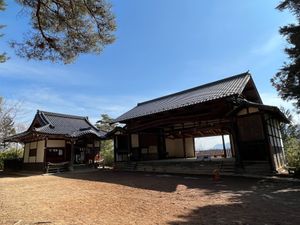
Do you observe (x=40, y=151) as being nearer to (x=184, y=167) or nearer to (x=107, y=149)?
(x=107, y=149)

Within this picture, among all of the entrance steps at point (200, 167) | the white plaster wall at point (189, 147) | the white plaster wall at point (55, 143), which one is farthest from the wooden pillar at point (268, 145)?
the white plaster wall at point (55, 143)

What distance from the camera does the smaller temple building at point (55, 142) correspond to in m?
18.7

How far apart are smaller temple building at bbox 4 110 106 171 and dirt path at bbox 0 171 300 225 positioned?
1057 cm

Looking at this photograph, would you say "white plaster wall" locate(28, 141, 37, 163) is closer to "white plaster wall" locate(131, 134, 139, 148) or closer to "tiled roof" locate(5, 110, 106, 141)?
"tiled roof" locate(5, 110, 106, 141)

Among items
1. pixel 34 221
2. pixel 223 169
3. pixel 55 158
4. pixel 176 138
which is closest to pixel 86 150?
pixel 55 158

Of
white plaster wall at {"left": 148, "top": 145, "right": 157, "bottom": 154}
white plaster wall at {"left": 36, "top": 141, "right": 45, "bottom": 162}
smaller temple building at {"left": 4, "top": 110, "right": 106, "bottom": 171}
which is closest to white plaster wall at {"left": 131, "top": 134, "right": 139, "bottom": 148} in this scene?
white plaster wall at {"left": 148, "top": 145, "right": 157, "bottom": 154}

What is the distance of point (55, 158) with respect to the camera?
770 inches

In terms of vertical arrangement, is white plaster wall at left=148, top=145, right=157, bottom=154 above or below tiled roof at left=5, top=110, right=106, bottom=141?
below

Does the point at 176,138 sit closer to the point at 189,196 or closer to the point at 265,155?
the point at 265,155

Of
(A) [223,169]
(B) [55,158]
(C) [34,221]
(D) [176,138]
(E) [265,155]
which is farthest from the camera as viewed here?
(D) [176,138]

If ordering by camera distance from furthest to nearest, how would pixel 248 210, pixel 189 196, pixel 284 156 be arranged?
pixel 284 156 < pixel 189 196 < pixel 248 210

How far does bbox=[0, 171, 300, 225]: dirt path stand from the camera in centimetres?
529

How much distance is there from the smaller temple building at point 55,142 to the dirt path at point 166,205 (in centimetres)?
1057

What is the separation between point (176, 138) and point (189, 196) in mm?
13716
